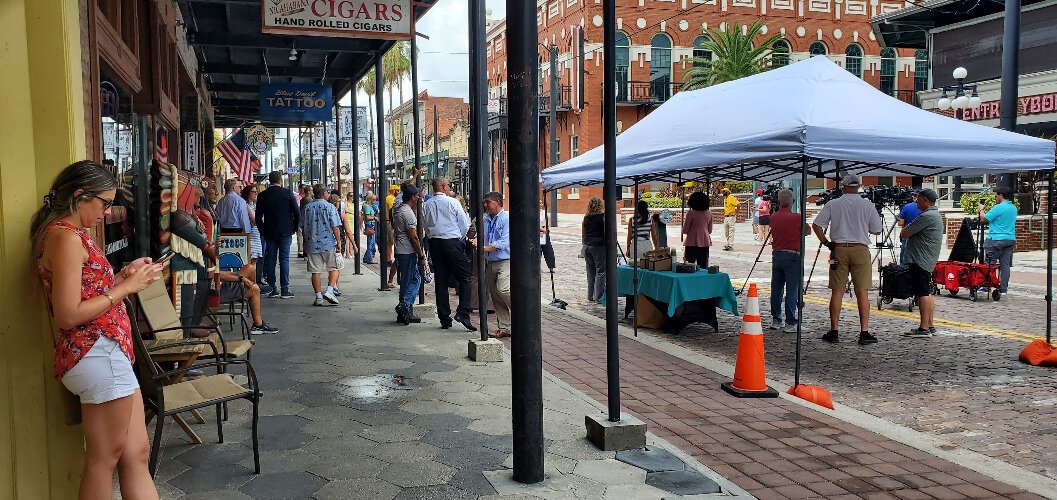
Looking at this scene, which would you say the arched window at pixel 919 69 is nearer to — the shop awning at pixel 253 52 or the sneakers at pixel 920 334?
the shop awning at pixel 253 52

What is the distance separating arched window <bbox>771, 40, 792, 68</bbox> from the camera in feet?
143

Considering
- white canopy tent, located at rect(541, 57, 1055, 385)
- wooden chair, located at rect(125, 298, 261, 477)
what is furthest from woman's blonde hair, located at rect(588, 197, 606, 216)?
wooden chair, located at rect(125, 298, 261, 477)

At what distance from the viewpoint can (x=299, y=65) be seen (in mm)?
14992

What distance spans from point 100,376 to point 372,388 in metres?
3.41


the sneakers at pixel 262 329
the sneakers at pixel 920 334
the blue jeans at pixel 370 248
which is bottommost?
the sneakers at pixel 920 334

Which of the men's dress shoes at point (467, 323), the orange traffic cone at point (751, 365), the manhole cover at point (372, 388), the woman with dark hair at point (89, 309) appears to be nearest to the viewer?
the woman with dark hair at point (89, 309)

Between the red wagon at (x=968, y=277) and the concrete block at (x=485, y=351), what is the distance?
829 cm

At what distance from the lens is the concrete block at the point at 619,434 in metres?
4.99

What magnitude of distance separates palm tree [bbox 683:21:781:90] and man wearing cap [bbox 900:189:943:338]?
100ft

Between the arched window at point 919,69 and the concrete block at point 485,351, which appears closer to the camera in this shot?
the concrete block at point 485,351

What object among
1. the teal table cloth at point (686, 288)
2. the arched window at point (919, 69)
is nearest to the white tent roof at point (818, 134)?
the teal table cloth at point (686, 288)

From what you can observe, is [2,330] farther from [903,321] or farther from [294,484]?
[903,321]

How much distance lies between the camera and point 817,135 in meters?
7.29

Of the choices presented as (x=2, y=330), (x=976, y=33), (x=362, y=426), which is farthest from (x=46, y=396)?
(x=976, y=33)
